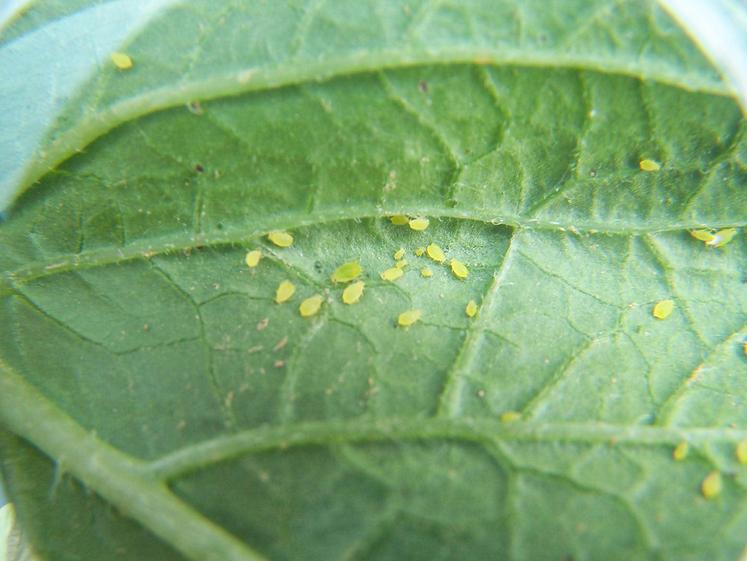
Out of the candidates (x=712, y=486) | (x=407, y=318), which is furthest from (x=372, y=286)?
(x=712, y=486)

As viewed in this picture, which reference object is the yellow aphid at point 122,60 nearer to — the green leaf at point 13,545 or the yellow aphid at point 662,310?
the green leaf at point 13,545

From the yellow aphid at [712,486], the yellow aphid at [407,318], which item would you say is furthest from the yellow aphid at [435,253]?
the yellow aphid at [712,486]

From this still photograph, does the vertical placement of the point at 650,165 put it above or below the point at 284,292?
above

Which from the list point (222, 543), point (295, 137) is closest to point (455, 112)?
point (295, 137)

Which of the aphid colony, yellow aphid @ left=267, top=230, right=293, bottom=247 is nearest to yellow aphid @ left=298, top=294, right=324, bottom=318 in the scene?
the aphid colony

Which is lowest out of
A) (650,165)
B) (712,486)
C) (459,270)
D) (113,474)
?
(113,474)

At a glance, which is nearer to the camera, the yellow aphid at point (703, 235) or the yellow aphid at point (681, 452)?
the yellow aphid at point (681, 452)

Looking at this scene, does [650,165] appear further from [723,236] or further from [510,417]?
[510,417]
